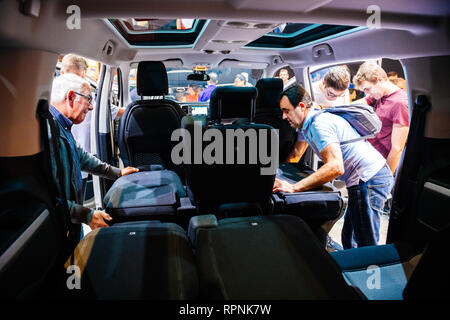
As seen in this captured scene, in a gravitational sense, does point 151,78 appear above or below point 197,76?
below

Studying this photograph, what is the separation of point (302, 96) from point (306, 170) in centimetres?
82

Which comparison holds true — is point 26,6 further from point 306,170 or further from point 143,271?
point 306,170

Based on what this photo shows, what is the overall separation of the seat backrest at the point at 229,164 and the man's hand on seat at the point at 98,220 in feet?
2.14

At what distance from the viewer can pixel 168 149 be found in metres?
3.68

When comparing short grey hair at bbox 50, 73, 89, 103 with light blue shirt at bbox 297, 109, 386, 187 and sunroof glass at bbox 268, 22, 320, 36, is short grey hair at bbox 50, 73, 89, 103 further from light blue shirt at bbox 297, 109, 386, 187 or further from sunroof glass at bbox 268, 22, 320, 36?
sunroof glass at bbox 268, 22, 320, 36

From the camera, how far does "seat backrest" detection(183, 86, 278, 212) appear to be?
1.89 m

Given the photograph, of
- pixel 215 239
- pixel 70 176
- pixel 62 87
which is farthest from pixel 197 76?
pixel 215 239

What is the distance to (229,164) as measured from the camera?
1.99m

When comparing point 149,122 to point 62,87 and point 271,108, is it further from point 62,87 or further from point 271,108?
point 271,108

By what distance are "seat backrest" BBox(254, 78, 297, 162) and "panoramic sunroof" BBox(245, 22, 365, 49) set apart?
0.67 m

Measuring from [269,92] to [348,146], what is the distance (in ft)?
4.66

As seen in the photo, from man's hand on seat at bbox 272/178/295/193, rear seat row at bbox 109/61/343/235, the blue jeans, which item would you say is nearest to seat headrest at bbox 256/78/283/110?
rear seat row at bbox 109/61/343/235
